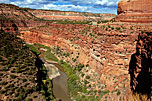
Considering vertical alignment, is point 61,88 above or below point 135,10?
below

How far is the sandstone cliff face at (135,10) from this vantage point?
526 inches

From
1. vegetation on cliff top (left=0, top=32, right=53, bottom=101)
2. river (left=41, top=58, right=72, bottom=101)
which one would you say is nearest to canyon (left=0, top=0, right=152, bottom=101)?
river (left=41, top=58, right=72, bottom=101)

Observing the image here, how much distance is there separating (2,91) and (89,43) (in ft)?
48.0

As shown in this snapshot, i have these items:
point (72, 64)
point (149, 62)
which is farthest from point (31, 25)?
point (149, 62)

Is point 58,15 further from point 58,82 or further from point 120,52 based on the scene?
point 120,52

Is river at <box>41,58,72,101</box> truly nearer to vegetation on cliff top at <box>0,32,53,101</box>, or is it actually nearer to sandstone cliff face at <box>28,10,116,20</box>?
vegetation on cliff top at <box>0,32,53,101</box>

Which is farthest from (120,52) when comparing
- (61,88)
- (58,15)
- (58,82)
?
(58,15)

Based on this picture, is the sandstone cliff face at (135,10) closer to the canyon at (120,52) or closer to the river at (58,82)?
the canyon at (120,52)

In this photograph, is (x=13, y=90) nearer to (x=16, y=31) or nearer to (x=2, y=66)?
(x=2, y=66)

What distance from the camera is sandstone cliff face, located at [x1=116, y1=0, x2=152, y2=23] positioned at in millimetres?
13359

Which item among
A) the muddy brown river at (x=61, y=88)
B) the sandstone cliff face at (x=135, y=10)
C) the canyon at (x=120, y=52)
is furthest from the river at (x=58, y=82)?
the sandstone cliff face at (x=135, y=10)

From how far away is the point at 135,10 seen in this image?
559 inches

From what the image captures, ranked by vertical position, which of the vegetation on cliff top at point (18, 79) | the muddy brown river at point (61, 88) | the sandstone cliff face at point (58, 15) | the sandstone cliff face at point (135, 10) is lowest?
the muddy brown river at point (61, 88)

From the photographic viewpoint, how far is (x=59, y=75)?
27.2m
